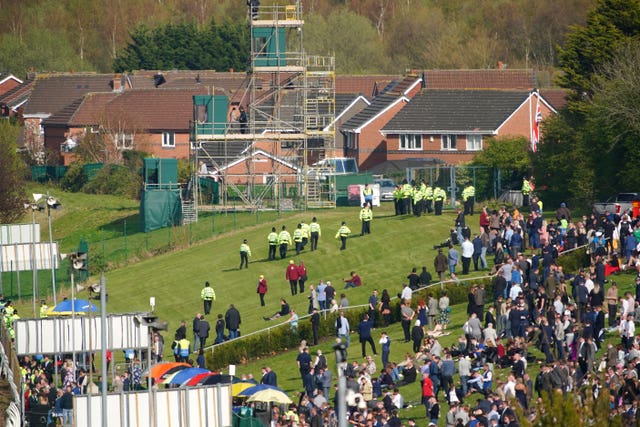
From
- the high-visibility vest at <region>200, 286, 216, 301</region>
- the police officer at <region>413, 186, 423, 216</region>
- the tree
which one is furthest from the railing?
the tree

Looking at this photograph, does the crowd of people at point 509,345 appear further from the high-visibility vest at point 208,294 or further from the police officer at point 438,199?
the police officer at point 438,199

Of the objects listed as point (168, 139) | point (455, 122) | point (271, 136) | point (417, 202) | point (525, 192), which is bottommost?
point (417, 202)

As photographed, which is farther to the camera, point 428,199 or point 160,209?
point 160,209

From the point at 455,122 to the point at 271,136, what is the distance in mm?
16763

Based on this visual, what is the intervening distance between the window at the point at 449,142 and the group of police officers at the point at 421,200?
1029 inches

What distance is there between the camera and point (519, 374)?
1407 inches

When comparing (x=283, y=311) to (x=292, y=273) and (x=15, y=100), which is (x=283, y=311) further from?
(x=15, y=100)

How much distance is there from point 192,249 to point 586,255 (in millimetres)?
20997

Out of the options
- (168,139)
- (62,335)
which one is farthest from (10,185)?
(62,335)

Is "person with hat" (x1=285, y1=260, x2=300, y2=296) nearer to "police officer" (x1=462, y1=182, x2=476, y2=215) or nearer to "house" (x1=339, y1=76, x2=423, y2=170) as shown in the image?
"police officer" (x1=462, y1=182, x2=476, y2=215)

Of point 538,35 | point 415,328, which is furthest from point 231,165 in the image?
point 538,35

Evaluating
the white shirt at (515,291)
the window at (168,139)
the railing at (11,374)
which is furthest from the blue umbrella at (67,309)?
the window at (168,139)

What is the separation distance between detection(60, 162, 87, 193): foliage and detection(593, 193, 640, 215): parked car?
45.3 metres

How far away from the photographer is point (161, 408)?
33.2m
